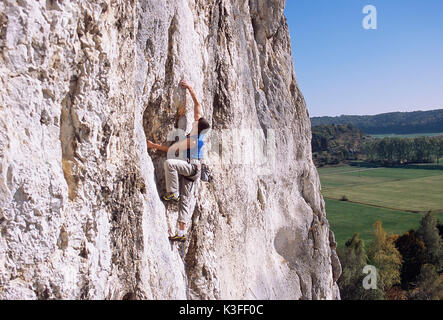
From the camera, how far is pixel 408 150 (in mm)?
70688

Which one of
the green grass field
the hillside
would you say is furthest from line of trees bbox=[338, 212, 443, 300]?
the hillside

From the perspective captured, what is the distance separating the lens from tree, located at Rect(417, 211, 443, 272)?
29812mm

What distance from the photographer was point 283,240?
11.0m

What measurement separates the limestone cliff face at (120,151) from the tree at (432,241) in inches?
989

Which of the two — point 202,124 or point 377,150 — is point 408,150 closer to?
point 377,150

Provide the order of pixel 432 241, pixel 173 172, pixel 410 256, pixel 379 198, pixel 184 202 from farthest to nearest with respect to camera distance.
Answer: pixel 379 198 → pixel 432 241 → pixel 410 256 → pixel 184 202 → pixel 173 172

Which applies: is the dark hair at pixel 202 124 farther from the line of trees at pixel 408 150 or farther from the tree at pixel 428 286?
the line of trees at pixel 408 150

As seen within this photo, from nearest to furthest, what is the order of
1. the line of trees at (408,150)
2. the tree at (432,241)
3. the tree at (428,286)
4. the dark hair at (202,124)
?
the dark hair at (202,124) < the tree at (428,286) < the tree at (432,241) < the line of trees at (408,150)

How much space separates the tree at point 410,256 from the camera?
28.3 m

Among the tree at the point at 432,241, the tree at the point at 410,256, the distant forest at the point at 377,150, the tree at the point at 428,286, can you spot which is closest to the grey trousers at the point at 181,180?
the tree at the point at 428,286

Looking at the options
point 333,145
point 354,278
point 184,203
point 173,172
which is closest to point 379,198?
point 354,278

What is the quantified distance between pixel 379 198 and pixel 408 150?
27.1 meters

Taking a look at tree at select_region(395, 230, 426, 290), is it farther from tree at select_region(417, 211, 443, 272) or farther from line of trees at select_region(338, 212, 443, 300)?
tree at select_region(417, 211, 443, 272)
